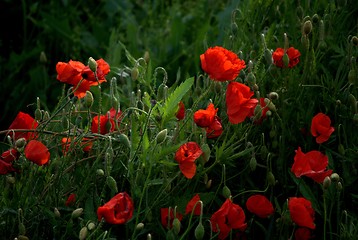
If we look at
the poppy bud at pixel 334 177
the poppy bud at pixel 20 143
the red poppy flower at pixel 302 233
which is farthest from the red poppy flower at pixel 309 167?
the poppy bud at pixel 20 143

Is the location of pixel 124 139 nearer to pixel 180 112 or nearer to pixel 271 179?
pixel 180 112

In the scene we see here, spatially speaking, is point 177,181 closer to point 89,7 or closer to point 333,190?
point 333,190

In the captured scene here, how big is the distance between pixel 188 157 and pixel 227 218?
0.56 ft

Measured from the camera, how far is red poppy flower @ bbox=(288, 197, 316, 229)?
183 centimetres

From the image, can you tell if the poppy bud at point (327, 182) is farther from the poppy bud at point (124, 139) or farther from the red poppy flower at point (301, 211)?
the poppy bud at point (124, 139)

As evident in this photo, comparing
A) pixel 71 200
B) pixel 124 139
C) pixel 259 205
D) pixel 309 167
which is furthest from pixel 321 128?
pixel 71 200

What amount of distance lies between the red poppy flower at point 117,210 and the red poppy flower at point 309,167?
0.40m

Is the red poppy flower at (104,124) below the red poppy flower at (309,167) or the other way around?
the other way around

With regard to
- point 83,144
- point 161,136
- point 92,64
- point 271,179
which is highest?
point 92,64

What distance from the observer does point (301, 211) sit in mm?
1827

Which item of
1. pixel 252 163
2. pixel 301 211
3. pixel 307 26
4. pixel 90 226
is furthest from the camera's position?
pixel 307 26

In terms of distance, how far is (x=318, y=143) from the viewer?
2115 millimetres

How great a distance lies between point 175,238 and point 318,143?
0.51 m

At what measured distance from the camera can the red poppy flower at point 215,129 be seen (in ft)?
6.16
